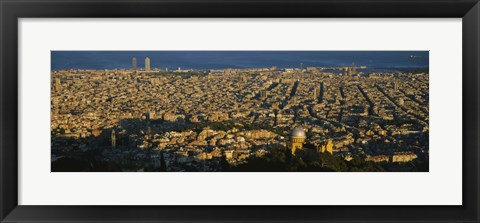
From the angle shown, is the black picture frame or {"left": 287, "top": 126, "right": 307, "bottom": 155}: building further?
{"left": 287, "top": 126, "right": 307, "bottom": 155}: building

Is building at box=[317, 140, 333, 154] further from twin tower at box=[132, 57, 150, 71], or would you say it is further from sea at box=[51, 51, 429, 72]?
twin tower at box=[132, 57, 150, 71]

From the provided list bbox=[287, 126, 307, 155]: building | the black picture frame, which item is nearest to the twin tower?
the black picture frame

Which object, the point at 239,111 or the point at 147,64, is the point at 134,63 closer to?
the point at 147,64

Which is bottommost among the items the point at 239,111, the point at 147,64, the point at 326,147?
the point at 326,147
